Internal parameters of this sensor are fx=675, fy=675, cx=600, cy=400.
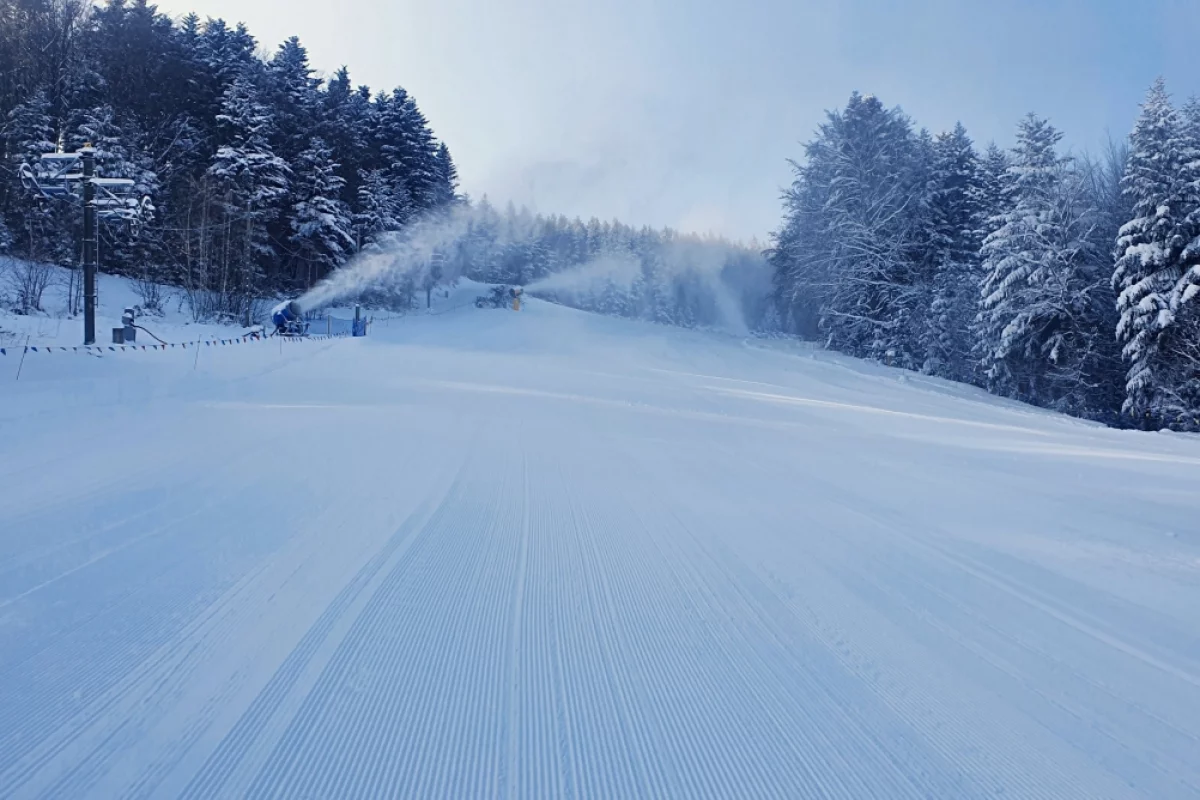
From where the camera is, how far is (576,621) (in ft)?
11.3

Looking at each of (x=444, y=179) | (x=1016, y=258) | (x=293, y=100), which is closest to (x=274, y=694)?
(x=1016, y=258)

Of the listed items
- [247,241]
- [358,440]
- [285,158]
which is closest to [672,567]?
[358,440]

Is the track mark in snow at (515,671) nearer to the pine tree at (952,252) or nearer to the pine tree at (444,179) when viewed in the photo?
the pine tree at (952,252)

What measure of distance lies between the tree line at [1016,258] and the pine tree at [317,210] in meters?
27.2

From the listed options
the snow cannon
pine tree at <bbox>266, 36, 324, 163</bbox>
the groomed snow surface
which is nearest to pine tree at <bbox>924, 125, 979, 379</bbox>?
the groomed snow surface

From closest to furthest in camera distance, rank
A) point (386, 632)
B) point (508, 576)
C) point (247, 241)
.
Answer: point (386, 632) → point (508, 576) → point (247, 241)

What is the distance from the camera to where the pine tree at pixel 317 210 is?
131 feet

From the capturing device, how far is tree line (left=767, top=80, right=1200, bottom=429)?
2255cm

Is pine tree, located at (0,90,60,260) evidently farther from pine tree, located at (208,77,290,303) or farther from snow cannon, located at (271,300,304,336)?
snow cannon, located at (271,300,304,336)

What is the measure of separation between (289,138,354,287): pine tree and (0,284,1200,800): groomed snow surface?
34.6 m

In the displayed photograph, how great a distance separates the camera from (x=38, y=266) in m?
22.8

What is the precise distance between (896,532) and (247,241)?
31376mm

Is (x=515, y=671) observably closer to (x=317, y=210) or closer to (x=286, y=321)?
(x=286, y=321)

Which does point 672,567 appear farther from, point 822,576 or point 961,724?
point 961,724
